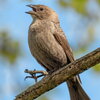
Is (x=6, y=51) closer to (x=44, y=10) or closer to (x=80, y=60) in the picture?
(x=44, y=10)

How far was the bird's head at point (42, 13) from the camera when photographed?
6.82m

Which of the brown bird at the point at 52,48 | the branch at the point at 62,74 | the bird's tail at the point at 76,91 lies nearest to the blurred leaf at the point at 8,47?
the brown bird at the point at 52,48

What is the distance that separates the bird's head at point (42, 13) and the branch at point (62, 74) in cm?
232

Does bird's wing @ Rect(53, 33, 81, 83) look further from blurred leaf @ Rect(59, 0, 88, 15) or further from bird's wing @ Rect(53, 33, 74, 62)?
blurred leaf @ Rect(59, 0, 88, 15)

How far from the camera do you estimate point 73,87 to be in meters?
6.22

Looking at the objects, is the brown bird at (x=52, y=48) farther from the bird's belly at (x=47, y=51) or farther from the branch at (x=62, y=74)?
the branch at (x=62, y=74)

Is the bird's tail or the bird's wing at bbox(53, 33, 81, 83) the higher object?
the bird's wing at bbox(53, 33, 81, 83)

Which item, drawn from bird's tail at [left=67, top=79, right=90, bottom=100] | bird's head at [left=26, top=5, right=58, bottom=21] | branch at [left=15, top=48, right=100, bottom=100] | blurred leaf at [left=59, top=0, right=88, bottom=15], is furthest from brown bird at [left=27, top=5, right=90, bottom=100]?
branch at [left=15, top=48, right=100, bottom=100]

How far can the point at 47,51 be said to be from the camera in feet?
20.1

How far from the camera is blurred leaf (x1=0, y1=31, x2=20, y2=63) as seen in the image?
6.49m

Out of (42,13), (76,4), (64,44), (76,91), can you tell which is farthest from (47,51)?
(76,4)

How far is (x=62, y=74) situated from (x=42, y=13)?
2662 mm

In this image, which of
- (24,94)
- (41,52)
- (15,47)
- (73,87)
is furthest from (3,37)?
(24,94)

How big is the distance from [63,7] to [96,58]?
3.01 metres
